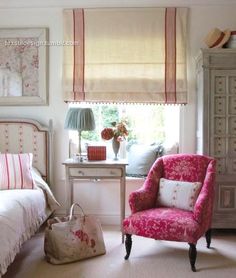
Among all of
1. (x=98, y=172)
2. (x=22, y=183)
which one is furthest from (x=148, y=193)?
(x=22, y=183)

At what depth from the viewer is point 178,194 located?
3.28 metres

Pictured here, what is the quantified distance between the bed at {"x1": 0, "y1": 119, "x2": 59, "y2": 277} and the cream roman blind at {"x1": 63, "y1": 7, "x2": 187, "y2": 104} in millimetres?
588

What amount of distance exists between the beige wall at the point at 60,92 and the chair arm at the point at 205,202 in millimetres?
950

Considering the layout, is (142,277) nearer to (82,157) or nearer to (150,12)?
(82,157)

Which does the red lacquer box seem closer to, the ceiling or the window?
the window

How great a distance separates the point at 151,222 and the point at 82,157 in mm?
1173

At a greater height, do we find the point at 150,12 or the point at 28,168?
the point at 150,12

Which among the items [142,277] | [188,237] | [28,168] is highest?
[28,168]

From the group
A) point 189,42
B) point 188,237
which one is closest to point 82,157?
point 188,237

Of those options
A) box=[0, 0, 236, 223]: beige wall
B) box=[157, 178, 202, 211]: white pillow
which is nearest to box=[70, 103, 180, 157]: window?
box=[0, 0, 236, 223]: beige wall

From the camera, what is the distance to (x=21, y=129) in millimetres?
4078

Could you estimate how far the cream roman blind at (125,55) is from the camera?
13.2ft

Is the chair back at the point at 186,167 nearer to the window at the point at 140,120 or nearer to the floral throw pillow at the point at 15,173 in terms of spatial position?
the window at the point at 140,120

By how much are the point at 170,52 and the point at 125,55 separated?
1.61ft
